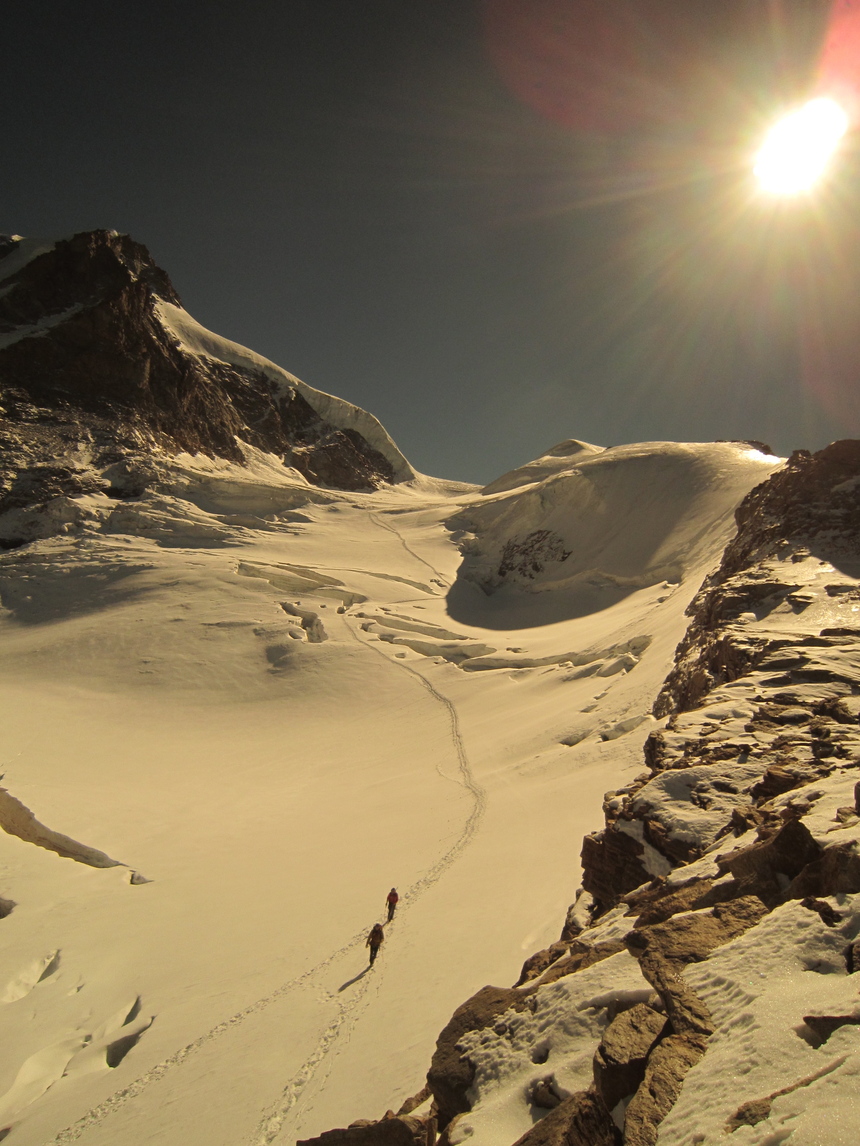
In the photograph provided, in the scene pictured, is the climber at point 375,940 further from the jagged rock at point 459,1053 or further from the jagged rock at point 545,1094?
the jagged rock at point 545,1094

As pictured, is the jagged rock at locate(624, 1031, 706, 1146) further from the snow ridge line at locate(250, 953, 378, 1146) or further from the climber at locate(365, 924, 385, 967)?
the climber at locate(365, 924, 385, 967)

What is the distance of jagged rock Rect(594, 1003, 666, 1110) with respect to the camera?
3123 millimetres

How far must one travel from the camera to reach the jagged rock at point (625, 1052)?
10.2 feet

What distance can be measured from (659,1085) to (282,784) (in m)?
16.5

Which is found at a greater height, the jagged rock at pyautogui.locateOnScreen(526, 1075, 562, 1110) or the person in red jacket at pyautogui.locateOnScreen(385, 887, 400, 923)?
the jagged rock at pyautogui.locateOnScreen(526, 1075, 562, 1110)

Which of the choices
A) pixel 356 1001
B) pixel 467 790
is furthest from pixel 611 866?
pixel 467 790

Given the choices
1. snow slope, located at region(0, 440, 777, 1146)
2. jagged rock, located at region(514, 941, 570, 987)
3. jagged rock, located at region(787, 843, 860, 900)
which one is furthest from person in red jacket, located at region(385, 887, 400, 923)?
jagged rock, located at region(787, 843, 860, 900)

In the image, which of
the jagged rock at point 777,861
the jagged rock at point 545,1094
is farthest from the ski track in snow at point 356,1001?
the jagged rock at point 777,861

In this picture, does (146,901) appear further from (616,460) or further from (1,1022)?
(616,460)

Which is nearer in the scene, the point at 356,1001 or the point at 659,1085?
the point at 659,1085

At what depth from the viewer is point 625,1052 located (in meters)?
3.23

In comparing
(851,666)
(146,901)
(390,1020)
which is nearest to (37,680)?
(146,901)

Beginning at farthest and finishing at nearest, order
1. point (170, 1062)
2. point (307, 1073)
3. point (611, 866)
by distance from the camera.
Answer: point (170, 1062) < point (611, 866) < point (307, 1073)

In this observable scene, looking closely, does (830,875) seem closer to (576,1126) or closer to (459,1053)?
(576,1126)
